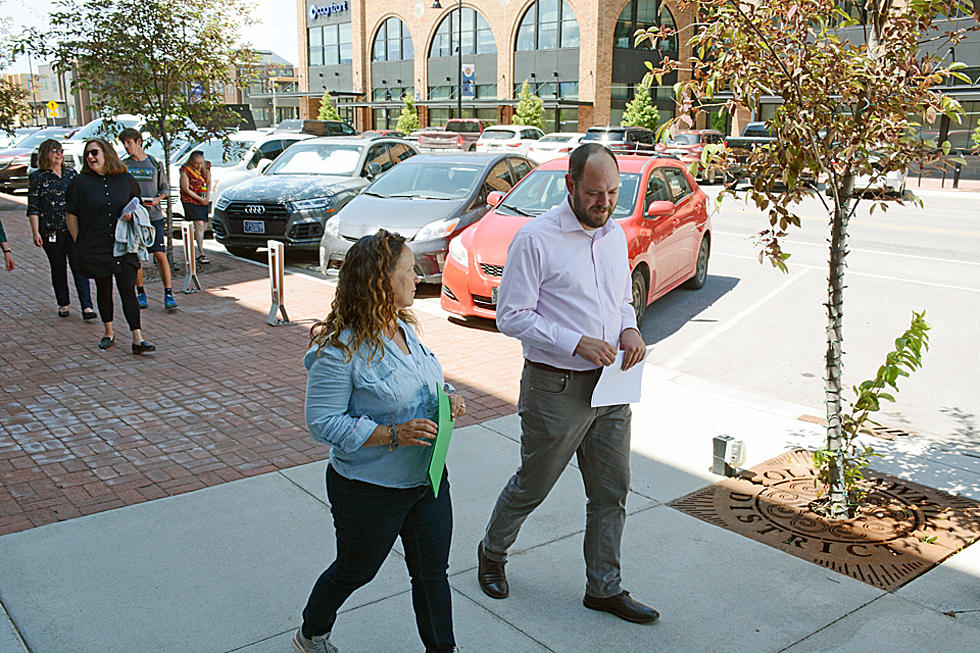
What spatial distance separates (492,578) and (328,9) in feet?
231

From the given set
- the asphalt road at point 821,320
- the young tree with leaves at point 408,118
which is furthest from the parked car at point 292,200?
the young tree with leaves at point 408,118

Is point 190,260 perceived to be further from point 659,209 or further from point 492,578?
point 492,578

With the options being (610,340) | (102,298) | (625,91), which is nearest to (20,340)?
(102,298)

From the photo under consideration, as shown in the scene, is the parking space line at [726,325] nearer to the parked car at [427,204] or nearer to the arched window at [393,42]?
the parked car at [427,204]

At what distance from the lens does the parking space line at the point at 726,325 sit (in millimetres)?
8312

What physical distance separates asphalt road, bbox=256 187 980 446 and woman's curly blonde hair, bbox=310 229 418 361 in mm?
2918

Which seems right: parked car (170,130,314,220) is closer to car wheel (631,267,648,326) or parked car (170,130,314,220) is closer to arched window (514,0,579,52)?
car wheel (631,267,648,326)

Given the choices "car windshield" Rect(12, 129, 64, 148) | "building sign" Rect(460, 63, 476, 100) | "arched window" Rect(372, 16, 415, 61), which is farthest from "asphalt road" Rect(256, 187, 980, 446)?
"arched window" Rect(372, 16, 415, 61)

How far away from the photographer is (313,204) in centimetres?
1266

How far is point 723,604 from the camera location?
3.92 meters

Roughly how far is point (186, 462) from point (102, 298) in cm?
299

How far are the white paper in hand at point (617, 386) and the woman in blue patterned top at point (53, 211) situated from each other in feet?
22.9

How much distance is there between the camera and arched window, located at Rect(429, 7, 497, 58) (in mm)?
55750

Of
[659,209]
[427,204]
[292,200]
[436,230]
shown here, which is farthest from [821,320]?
[292,200]
